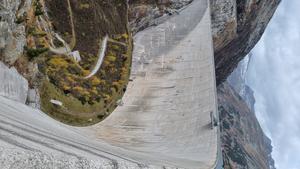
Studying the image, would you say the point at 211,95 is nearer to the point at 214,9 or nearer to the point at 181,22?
the point at 181,22

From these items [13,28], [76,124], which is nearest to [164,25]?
[76,124]


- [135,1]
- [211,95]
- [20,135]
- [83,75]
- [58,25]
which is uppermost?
[20,135]

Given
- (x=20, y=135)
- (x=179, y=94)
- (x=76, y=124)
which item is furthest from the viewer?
(x=179, y=94)

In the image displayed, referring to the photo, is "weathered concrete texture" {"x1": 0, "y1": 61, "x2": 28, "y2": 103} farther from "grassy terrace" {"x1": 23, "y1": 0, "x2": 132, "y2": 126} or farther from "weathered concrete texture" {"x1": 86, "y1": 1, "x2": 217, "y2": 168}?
"weathered concrete texture" {"x1": 86, "y1": 1, "x2": 217, "y2": 168}

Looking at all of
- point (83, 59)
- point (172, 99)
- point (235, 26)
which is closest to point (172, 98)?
point (172, 99)

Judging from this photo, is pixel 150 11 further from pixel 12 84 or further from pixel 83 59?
pixel 12 84

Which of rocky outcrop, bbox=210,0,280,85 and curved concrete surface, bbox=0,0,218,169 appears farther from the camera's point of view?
rocky outcrop, bbox=210,0,280,85

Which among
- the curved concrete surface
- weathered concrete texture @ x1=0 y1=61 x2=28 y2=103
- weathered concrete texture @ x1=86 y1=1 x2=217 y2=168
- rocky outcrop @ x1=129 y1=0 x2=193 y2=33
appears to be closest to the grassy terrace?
the curved concrete surface

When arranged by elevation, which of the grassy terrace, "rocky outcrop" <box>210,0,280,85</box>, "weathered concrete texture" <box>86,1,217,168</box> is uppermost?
the grassy terrace
